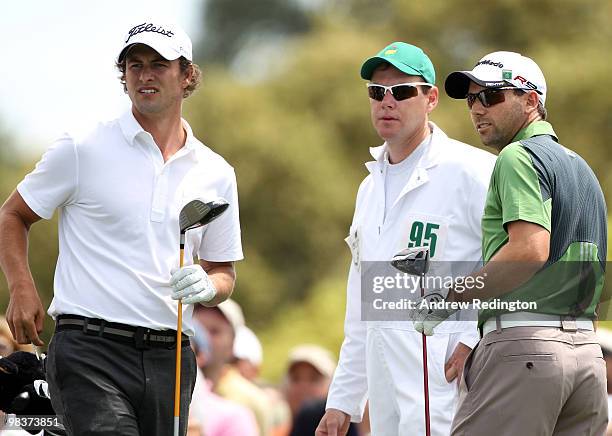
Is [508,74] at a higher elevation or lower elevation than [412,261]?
higher

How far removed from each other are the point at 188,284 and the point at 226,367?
14.8ft

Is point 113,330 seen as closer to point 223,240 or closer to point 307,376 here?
point 223,240

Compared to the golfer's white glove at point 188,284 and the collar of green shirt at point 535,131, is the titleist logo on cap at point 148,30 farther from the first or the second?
the collar of green shirt at point 535,131

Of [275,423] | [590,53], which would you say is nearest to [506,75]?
[275,423]

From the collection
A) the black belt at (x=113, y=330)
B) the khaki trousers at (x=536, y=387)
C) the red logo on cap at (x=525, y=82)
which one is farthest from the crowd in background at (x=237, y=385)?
the red logo on cap at (x=525, y=82)

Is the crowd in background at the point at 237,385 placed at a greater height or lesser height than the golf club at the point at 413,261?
lesser

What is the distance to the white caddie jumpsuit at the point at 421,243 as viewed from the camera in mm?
7422

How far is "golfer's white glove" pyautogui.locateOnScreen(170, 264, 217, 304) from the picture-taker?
22.7 ft

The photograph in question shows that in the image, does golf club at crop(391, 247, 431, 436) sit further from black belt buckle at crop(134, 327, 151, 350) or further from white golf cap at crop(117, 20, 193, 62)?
white golf cap at crop(117, 20, 193, 62)

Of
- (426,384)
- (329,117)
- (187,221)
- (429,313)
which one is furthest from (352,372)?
(329,117)

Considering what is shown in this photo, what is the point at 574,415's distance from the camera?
6.46m

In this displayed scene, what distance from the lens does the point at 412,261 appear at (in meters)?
7.09

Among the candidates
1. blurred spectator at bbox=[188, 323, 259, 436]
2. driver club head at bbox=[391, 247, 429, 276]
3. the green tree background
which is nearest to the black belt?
driver club head at bbox=[391, 247, 429, 276]

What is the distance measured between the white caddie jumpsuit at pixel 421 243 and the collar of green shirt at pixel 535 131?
2.54 feet
